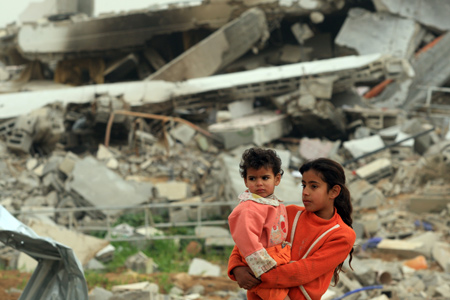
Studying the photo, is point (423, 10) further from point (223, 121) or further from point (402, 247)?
point (402, 247)

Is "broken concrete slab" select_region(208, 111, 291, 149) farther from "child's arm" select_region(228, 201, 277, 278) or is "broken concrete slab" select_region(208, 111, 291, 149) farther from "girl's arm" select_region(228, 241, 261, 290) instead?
"child's arm" select_region(228, 201, 277, 278)

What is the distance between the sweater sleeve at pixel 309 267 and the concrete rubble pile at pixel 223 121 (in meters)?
3.99

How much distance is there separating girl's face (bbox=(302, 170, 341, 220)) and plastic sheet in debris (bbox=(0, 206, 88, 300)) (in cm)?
267

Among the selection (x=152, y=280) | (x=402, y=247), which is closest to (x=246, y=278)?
(x=152, y=280)

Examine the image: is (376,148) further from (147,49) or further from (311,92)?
(147,49)

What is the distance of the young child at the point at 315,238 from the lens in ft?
9.86

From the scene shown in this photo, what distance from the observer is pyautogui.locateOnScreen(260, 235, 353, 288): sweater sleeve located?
9.80 ft

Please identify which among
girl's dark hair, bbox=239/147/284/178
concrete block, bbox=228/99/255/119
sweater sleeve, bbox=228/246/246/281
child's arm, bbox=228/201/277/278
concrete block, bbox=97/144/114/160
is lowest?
sweater sleeve, bbox=228/246/246/281

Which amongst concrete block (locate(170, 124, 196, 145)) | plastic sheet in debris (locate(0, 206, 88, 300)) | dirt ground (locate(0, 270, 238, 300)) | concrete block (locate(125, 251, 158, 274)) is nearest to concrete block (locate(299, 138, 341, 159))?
concrete block (locate(170, 124, 196, 145))

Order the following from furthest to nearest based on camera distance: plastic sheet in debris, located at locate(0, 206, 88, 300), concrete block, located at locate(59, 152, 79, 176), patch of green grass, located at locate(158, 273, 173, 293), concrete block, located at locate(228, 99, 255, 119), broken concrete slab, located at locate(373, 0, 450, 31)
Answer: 1. broken concrete slab, located at locate(373, 0, 450, 31)
2. concrete block, located at locate(228, 99, 255, 119)
3. concrete block, located at locate(59, 152, 79, 176)
4. patch of green grass, located at locate(158, 273, 173, 293)
5. plastic sheet in debris, located at locate(0, 206, 88, 300)

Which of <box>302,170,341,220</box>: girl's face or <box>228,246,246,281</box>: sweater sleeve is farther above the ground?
<box>302,170,341,220</box>: girl's face

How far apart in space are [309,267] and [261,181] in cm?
48

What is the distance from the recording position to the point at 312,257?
3020 mm

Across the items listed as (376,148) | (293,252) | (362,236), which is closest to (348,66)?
(376,148)
